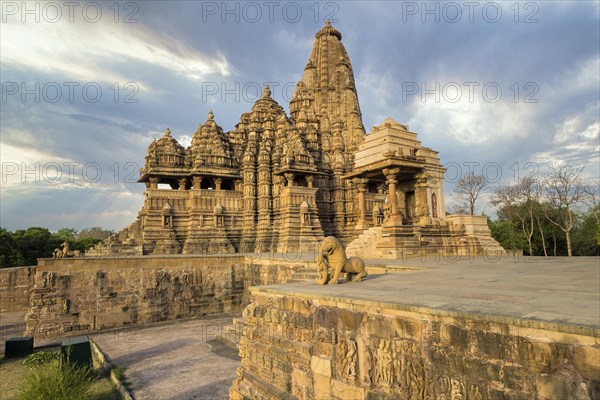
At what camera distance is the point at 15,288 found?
2120cm

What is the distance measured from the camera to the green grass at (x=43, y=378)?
691 cm

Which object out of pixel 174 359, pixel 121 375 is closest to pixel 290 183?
pixel 174 359

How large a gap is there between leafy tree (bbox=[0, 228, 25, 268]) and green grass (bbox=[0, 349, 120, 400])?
22647mm

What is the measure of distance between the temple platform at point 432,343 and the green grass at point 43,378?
12.7 feet

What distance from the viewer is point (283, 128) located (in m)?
30.6

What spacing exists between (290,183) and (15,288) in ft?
62.5

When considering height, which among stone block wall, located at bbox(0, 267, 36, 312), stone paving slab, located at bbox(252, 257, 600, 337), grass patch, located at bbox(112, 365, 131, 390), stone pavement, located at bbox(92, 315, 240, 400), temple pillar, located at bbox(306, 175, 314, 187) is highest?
temple pillar, located at bbox(306, 175, 314, 187)

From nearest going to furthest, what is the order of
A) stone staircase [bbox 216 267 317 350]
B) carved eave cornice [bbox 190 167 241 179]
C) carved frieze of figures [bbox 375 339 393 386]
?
carved frieze of figures [bbox 375 339 393 386], stone staircase [bbox 216 267 317 350], carved eave cornice [bbox 190 167 241 179]

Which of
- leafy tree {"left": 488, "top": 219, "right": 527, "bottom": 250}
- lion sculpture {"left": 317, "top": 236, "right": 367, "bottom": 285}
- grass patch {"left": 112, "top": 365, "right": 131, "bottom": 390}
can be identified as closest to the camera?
lion sculpture {"left": 317, "top": 236, "right": 367, "bottom": 285}

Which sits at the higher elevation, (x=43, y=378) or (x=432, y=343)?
(x=432, y=343)

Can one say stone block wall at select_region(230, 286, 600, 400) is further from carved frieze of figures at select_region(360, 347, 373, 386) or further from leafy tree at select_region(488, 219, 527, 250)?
leafy tree at select_region(488, 219, 527, 250)

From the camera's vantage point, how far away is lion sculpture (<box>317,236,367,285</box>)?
23.5ft

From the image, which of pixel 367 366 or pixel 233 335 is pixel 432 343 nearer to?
pixel 367 366

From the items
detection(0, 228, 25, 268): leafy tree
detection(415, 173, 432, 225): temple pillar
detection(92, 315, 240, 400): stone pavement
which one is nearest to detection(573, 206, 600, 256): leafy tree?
detection(415, 173, 432, 225): temple pillar
